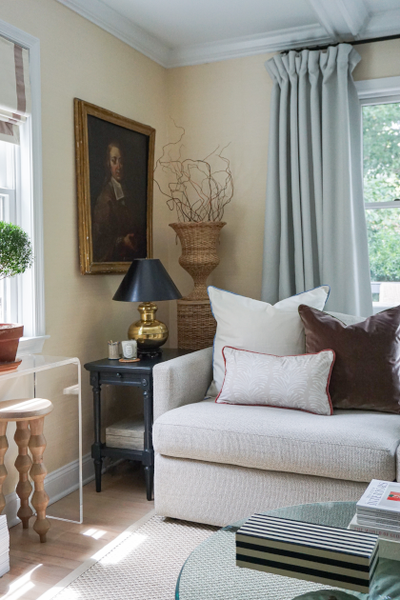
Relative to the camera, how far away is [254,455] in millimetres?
2361

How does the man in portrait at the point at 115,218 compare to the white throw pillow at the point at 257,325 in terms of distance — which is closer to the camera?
the white throw pillow at the point at 257,325

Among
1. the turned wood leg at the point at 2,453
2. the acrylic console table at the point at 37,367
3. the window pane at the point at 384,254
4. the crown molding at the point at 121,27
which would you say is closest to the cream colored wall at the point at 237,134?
the crown molding at the point at 121,27

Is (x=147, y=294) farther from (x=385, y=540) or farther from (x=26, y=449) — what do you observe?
(x=385, y=540)

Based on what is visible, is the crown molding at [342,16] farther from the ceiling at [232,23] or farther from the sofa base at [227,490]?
the sofa base at [227,490]

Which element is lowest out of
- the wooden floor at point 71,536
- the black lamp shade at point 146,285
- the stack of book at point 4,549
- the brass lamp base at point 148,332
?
the wooden floor at point 71,536

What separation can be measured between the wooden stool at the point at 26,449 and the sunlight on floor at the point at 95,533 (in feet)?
0.58

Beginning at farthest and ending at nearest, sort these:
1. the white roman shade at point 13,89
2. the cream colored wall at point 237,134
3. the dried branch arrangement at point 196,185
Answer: the dried branch arrangement at point 196,185, the cream colored wall at point 237,134, the white roman shade at point 13,89

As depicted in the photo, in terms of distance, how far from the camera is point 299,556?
1338 mm

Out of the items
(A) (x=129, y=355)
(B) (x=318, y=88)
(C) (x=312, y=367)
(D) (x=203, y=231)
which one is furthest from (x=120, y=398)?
(B) (x=318, y=88)

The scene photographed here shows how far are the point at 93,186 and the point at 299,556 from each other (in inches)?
91.0

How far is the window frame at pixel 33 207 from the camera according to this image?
2709 millimetres

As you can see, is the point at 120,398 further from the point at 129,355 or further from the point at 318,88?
the point at 318,88

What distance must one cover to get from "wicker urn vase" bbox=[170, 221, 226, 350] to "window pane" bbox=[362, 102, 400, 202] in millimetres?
927

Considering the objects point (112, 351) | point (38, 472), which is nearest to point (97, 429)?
point (112, 351)
